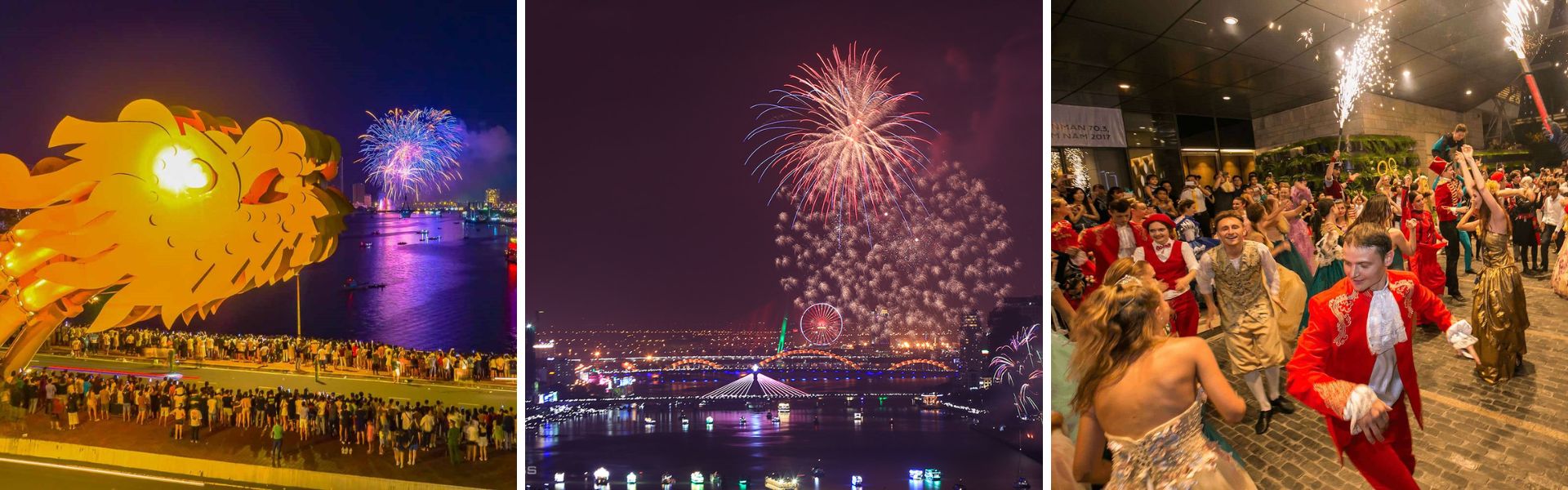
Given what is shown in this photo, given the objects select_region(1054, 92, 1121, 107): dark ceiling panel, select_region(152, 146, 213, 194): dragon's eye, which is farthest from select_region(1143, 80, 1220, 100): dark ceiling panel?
select_region(152, 146, 213, 194): dragon's eye

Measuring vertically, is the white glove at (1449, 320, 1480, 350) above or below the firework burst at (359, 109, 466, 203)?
below

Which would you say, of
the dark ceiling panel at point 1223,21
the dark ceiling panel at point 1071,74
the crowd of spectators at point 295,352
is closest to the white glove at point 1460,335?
the dark ceiling panel at point 1223,21

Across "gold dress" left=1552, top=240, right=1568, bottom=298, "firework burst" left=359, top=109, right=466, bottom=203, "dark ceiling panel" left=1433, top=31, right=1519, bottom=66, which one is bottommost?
"gold dress" left=1552, top=240, right=1568, bottom=298

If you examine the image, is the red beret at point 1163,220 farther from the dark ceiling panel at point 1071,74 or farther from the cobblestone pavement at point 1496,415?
the cobblestone pavement at point 1496,415

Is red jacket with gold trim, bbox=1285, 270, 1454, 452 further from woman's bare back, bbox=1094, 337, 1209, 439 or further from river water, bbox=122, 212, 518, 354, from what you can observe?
river water, bbox=122, 212, 518, 354

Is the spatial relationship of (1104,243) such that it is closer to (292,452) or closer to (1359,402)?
(1359,402)

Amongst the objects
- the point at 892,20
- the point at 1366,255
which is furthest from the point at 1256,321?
the point at 892,20
